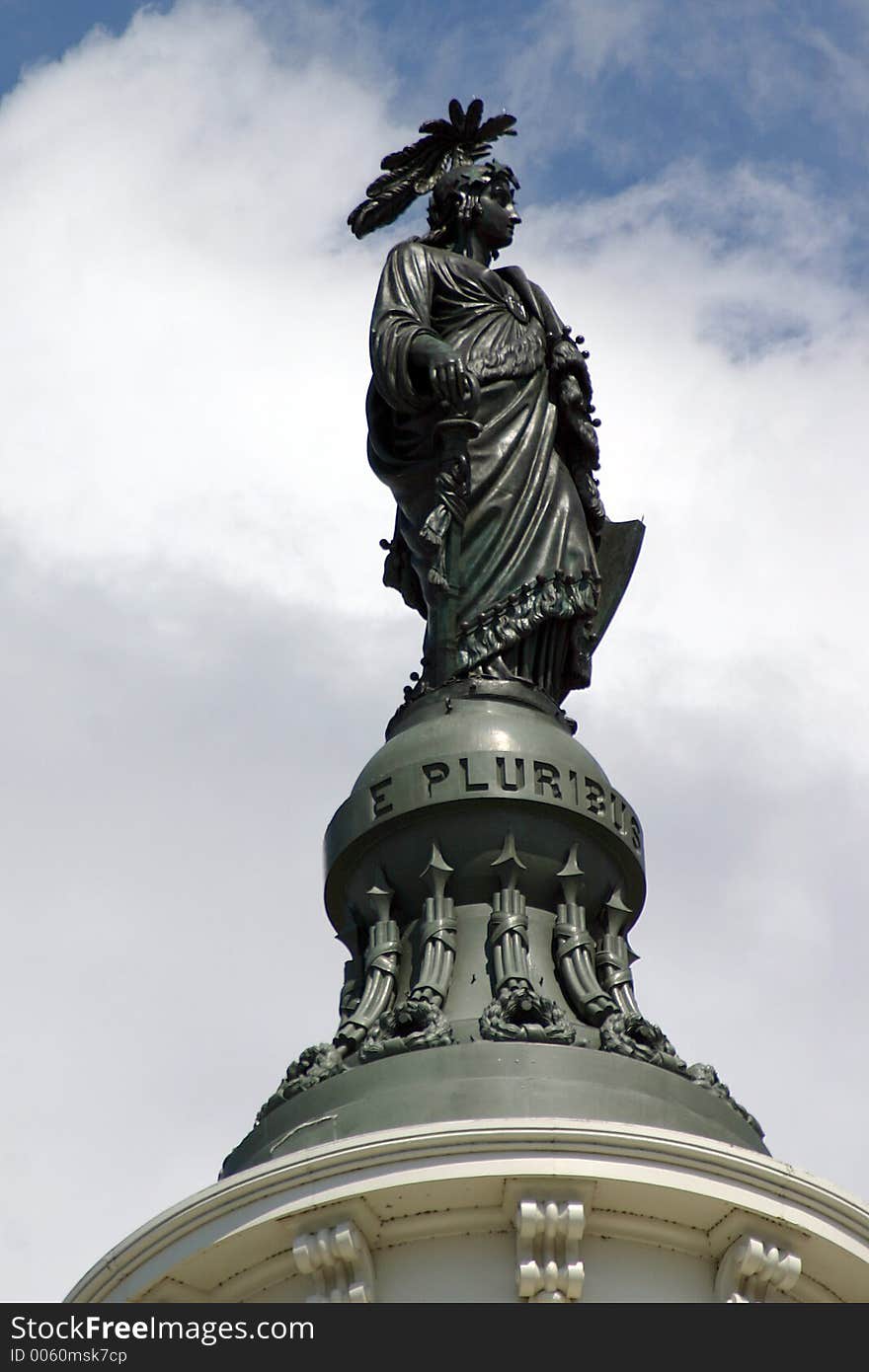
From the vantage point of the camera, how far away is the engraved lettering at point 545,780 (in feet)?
65.8

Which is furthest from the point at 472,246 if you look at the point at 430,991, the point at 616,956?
the point at 430,991

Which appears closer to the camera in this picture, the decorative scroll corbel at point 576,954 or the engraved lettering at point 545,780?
the decorative scroll corbel at point 576,954

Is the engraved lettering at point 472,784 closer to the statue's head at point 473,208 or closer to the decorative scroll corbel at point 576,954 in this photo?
the decorative scroll corbel at point 576,954

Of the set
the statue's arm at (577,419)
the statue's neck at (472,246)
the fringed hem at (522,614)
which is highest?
the statue's neck at (472,246)

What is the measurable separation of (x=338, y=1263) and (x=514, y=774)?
4.52m

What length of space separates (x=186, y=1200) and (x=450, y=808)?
403 centimetres

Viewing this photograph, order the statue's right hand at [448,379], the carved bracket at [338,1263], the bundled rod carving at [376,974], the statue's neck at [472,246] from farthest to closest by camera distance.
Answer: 1. the statue's neck at [472,246]
2. the statue's right hand at [448,379]
3. the bundled rod carving at [376,974]
4. the carved bracket at [338,1263]

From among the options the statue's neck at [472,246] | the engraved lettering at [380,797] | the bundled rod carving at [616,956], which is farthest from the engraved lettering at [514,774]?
the statue's neck at [472,246]

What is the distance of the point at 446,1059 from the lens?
710 inches

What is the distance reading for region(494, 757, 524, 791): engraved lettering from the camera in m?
20.0

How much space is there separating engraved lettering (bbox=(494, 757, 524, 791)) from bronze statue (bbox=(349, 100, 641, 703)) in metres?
1.41

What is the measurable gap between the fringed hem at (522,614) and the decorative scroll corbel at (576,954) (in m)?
2.16

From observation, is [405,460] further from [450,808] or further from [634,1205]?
[634,1205]

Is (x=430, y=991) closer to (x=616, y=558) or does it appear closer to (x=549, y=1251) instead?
(x=549, y=1251)
